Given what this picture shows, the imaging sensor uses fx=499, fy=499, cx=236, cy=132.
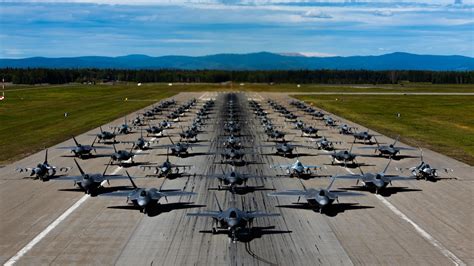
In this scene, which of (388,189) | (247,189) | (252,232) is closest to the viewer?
(252,232)

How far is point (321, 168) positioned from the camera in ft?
230

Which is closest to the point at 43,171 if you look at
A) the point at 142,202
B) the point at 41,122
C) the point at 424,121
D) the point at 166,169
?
the point at 166,169

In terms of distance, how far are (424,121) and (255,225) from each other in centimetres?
10139

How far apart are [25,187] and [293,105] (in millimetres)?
131422

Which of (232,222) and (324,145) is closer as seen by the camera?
(232,222)

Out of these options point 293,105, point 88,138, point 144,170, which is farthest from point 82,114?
point 144,170

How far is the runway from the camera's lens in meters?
37.7

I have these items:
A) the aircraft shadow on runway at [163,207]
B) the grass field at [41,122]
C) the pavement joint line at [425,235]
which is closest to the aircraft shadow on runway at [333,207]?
the pavement joint line at [425,235]

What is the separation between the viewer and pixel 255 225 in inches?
1761

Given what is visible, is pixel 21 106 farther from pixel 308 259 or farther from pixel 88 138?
pixel 308 259

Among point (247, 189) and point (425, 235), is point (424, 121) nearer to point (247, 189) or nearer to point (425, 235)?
point (247, 189)

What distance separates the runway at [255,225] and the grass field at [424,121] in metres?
25.9

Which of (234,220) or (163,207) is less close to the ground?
(234,220)

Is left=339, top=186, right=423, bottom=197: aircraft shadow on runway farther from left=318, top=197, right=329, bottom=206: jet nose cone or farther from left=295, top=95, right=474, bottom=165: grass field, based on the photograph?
left=295, top=95, right=474, bottom=165: grass field
